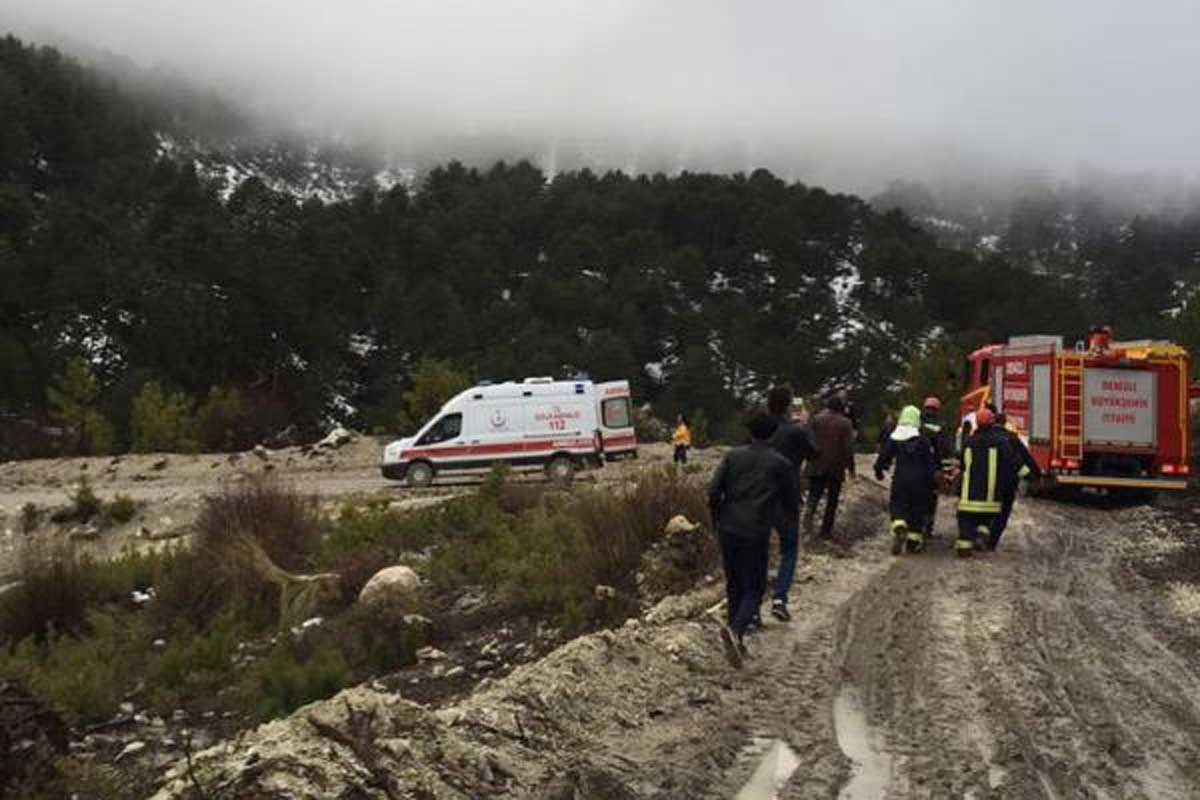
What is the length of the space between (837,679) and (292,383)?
62339 millimetres

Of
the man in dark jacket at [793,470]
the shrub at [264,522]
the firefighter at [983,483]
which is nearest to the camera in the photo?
the man in dark jacket at [793,470]

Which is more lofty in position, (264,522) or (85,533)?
(264,522)

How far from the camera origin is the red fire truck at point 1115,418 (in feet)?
68.2

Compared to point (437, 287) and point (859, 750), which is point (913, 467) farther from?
point (437, 287)

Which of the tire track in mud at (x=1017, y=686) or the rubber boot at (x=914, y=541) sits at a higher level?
the rubber boot at (x=914, y=541)

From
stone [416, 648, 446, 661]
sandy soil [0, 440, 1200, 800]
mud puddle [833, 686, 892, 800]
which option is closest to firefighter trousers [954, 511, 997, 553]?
sandy soil [0, 440, 1200, 800]

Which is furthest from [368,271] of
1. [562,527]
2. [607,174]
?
[562,527]

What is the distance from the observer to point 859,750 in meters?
6.39

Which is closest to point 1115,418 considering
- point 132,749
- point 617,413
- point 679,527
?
point 679,527

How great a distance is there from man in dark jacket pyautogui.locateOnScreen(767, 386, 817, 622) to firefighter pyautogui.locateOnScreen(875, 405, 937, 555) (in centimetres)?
361

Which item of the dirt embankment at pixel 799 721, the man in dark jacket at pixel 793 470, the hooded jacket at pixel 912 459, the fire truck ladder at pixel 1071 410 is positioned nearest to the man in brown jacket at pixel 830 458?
the hooded jacket at pixel 912 459

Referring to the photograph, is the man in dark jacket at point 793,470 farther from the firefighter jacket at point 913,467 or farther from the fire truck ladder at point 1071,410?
the fire truck ladder at point 1071,410

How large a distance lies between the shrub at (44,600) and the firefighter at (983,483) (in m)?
10.9

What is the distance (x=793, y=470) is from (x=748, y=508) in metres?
0.47
